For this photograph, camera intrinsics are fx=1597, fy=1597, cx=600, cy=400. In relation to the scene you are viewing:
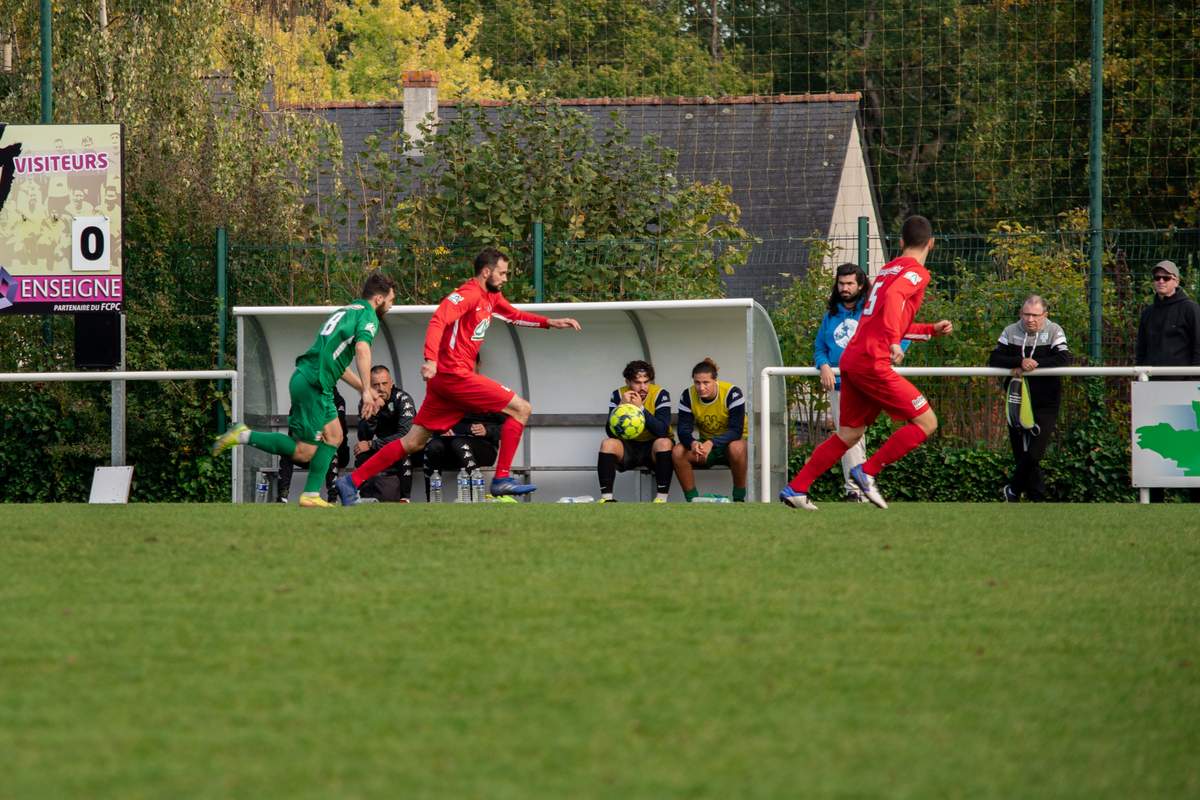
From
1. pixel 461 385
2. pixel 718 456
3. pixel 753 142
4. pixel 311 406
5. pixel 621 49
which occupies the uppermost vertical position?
pixel 621 49

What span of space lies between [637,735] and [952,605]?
7.72ft

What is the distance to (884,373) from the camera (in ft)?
32.6

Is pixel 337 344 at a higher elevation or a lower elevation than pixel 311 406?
higher

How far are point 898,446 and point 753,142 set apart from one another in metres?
17.8

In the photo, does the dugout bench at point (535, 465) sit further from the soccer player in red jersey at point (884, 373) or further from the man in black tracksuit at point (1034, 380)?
the soccer player in red jersey at point (884, 373)

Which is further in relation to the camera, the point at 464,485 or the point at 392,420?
the point at 392,420

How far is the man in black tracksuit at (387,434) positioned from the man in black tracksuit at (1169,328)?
595cm

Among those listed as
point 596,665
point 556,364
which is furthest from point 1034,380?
point 596,665

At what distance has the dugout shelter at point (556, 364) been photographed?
1349 centimetres

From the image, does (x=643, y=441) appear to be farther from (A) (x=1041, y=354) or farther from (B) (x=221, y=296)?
(B) (x=221, y=296)

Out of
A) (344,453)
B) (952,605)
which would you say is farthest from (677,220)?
(952,605)

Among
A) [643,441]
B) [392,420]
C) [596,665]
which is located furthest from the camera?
[392,420]

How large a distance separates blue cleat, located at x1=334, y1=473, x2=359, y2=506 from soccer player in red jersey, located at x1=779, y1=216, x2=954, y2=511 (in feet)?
10.0

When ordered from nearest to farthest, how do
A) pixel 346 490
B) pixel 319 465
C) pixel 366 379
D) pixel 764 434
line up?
pixel 366 379
pixel 319 465
pixel 346 490
pixel 764 434
